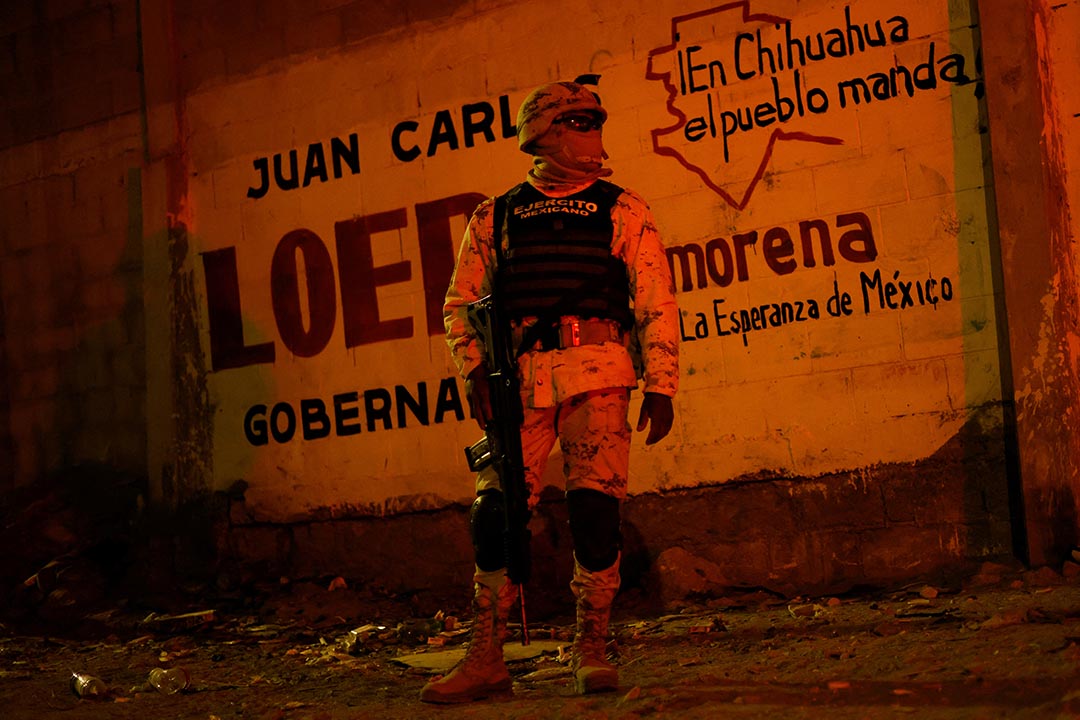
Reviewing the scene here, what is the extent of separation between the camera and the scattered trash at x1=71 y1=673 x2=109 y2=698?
4.21 m

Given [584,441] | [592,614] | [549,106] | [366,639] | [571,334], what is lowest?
[366,639]

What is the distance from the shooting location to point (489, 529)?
11.2 feet

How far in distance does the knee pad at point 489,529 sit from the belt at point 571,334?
1.54ft

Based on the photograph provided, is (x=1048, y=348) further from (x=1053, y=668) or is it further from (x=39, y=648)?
(x=39, y=648)

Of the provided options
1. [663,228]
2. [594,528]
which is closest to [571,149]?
[594,528]

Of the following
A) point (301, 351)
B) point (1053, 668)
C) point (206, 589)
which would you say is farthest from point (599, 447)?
point (206, 589)

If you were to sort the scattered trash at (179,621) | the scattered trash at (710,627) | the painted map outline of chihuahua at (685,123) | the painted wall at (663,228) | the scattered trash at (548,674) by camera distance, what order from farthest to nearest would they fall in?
1. the scattered trash at (179,621)
2. the painted map outline of chihuahua at (685,123)
3. the painted wall at (663,228)
4. the scattered trash at (710,627)
5. the scattered trash at (548,674)

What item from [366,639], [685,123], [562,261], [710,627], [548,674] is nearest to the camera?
[562,261]

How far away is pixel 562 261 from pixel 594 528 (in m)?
0.80

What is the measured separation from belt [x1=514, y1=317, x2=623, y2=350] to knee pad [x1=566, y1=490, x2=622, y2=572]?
1.46ft

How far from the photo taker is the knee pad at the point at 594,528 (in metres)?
3.40

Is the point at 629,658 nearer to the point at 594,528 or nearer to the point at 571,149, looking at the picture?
the point at 594,528

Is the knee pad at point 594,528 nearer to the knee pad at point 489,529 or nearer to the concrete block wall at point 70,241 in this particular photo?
the knee pad at point 489,529

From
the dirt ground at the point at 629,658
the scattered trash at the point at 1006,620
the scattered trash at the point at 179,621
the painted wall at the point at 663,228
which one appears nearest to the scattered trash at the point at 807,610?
the dirt ground at the point at 629,658
